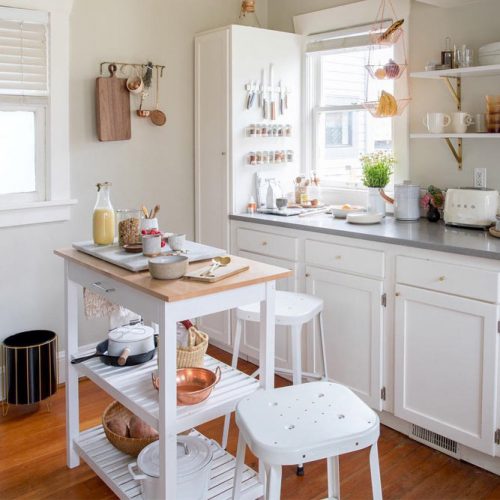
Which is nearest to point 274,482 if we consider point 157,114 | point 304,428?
point 304,428

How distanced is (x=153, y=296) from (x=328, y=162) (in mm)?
2330

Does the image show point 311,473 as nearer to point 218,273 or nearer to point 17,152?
point 218,273

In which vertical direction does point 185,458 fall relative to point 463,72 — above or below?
below

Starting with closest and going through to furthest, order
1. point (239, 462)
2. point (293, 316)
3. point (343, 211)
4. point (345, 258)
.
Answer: point (239, 462), point (293, 316), point (345, 258), point (343, 211)

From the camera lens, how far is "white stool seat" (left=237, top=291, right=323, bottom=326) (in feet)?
8.49

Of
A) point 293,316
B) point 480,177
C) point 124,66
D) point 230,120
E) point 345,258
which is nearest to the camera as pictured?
point 293,316

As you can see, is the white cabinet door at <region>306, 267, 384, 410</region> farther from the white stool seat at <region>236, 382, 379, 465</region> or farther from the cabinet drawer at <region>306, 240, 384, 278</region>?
the white stool seat at <region>236, 382, 379, 465</region>

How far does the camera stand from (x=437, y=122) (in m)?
3.05

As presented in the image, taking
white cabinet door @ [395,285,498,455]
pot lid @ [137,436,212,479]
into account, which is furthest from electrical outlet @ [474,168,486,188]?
pot lid @ [137,436,212,479]

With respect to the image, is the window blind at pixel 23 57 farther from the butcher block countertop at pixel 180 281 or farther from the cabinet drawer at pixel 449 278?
the cabinet drawer at pixel 449 278

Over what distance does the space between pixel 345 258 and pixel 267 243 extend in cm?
57

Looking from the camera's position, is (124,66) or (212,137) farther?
(212,137)

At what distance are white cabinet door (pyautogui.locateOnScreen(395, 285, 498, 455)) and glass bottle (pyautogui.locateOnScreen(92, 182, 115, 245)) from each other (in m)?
1.29

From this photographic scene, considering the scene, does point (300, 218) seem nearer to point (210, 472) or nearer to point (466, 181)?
point (466, 181)
